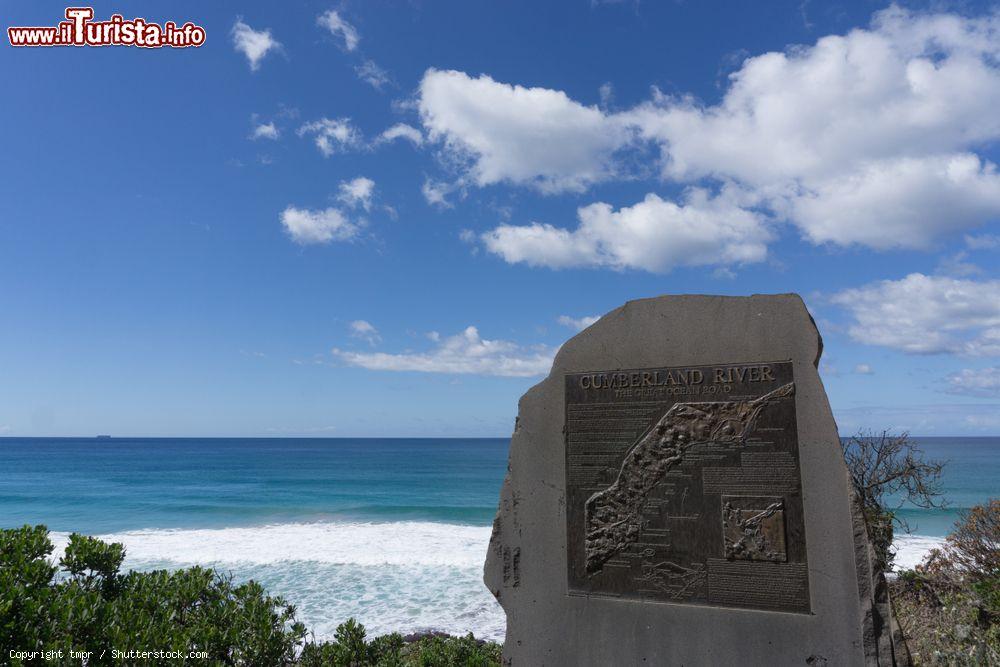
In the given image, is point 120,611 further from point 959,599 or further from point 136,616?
point 959,599

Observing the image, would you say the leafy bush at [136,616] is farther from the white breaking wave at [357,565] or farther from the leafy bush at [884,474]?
the leafy bush at [884,474]

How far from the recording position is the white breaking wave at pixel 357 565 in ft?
37.5

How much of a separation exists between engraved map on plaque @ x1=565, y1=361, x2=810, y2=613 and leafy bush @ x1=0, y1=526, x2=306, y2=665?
258 centimetres

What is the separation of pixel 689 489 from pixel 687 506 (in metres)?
0.12

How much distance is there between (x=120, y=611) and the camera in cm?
385

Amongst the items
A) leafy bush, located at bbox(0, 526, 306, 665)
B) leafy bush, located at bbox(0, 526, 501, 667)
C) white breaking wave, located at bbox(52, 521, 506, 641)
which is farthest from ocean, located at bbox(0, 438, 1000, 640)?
leafy bush, located at bbox(0, 526, 306, 665)

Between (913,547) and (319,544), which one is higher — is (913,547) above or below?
below

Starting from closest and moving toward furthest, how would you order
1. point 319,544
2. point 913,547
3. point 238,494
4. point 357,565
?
point 357,565 < point 913,547 < point 319,544 < point 238,494

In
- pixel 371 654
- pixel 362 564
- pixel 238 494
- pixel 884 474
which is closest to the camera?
pixel 371 654

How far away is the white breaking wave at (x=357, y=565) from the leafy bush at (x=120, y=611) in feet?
13.7

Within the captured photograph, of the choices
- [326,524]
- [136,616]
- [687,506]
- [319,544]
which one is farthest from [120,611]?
[326,524]

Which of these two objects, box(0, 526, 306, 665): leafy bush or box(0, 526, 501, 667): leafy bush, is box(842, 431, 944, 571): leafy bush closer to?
box(0, 526, 501, 667): leafy bush

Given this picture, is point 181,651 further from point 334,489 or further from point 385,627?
point 334,489

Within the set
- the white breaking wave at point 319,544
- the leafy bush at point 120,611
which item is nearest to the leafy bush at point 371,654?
the leafy bush at point 120,611
